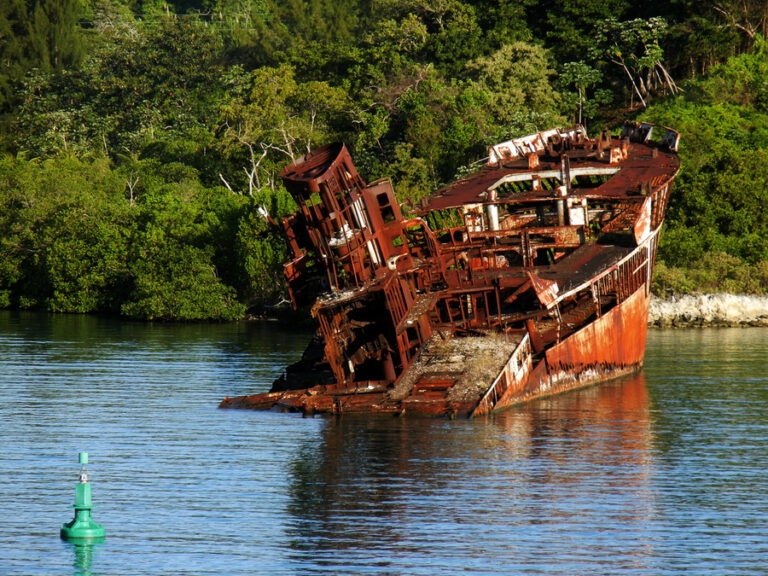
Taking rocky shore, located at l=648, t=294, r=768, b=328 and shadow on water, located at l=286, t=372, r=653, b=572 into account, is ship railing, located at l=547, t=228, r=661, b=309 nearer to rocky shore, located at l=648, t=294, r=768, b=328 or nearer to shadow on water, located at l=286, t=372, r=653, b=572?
shadow on water, located at l=286, t=372, r=653, b=572

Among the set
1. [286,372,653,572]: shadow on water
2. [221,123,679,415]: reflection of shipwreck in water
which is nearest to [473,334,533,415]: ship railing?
[221,123,679,415]: reflection of shipwreck in water

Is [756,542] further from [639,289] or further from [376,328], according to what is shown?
[639,289]

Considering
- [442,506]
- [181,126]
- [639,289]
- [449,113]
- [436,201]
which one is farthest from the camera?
[181,126]

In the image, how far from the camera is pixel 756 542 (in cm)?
2381

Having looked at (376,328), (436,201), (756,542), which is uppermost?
(436,201)

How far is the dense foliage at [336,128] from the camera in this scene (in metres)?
72.1

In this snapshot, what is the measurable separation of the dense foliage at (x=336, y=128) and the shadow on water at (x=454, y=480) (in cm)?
3525

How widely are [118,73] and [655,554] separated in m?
95.4

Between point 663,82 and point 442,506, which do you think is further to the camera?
point 663,82

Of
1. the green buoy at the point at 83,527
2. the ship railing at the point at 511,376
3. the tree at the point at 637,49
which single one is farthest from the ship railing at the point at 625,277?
the tree at the point at 637,49

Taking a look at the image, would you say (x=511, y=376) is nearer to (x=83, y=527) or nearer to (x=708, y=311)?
(x=83, y=527)

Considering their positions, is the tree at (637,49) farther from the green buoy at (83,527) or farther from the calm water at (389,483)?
the green buoy at (83,527)

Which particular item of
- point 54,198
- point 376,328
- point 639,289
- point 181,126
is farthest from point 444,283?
point 181,126

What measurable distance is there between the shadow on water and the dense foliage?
116ft
